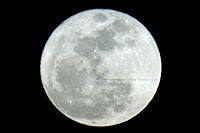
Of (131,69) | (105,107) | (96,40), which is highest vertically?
(96,40)

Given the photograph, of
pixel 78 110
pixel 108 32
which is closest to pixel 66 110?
pixel 78 110

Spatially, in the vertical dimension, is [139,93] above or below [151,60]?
below

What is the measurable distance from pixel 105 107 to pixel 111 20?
4.64 ft

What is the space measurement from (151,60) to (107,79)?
0.89 meters

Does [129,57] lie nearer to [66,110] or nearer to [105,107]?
[105,107]

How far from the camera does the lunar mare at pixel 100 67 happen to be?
684 cm

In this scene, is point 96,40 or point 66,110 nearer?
point 96,40

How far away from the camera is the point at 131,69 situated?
6930mm

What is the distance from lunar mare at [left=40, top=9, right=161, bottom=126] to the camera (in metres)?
6.84

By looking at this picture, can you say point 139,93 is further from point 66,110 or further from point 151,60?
point 66,110

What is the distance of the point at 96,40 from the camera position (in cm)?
690

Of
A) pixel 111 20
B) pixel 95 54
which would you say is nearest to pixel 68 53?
pixel 95 54

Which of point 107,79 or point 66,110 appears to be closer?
point 107,79

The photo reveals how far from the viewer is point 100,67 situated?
680 centimetres
